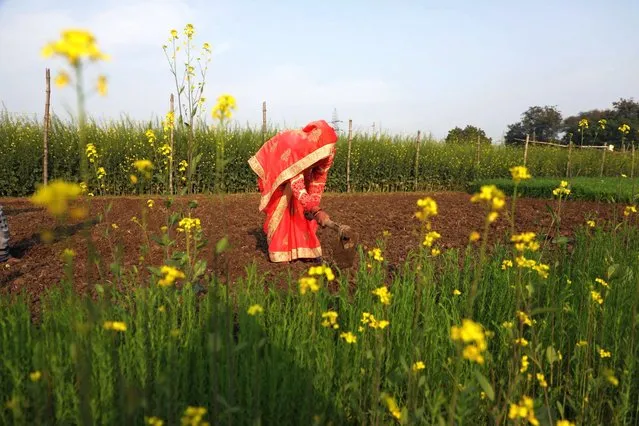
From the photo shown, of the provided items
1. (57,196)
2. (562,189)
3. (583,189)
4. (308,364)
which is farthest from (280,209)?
(583,189)

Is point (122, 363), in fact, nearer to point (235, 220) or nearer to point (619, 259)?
point (619, 259)

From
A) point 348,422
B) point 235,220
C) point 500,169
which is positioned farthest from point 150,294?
point 500,169

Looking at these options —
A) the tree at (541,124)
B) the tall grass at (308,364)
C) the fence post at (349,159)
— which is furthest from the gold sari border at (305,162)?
the tree at (541,124)

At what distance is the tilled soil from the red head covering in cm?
57

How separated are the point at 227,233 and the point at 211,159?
26.3 feet

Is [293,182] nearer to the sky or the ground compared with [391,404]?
nearer to the sky

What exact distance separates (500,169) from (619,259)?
15641 mm

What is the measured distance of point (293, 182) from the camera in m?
3.75

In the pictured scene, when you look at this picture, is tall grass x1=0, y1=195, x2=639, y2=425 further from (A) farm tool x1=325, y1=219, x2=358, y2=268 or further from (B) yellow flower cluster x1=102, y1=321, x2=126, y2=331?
(A) farm tool x1=325, y1=219, x2=358, y2=268

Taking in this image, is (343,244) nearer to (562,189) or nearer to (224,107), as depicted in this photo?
(562,189)

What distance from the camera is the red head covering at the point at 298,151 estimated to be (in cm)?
374

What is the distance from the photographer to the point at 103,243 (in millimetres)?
5215

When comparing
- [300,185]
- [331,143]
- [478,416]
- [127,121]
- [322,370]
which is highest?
[127,121]

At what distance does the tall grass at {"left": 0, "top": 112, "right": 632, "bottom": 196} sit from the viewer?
11266 millimetres
